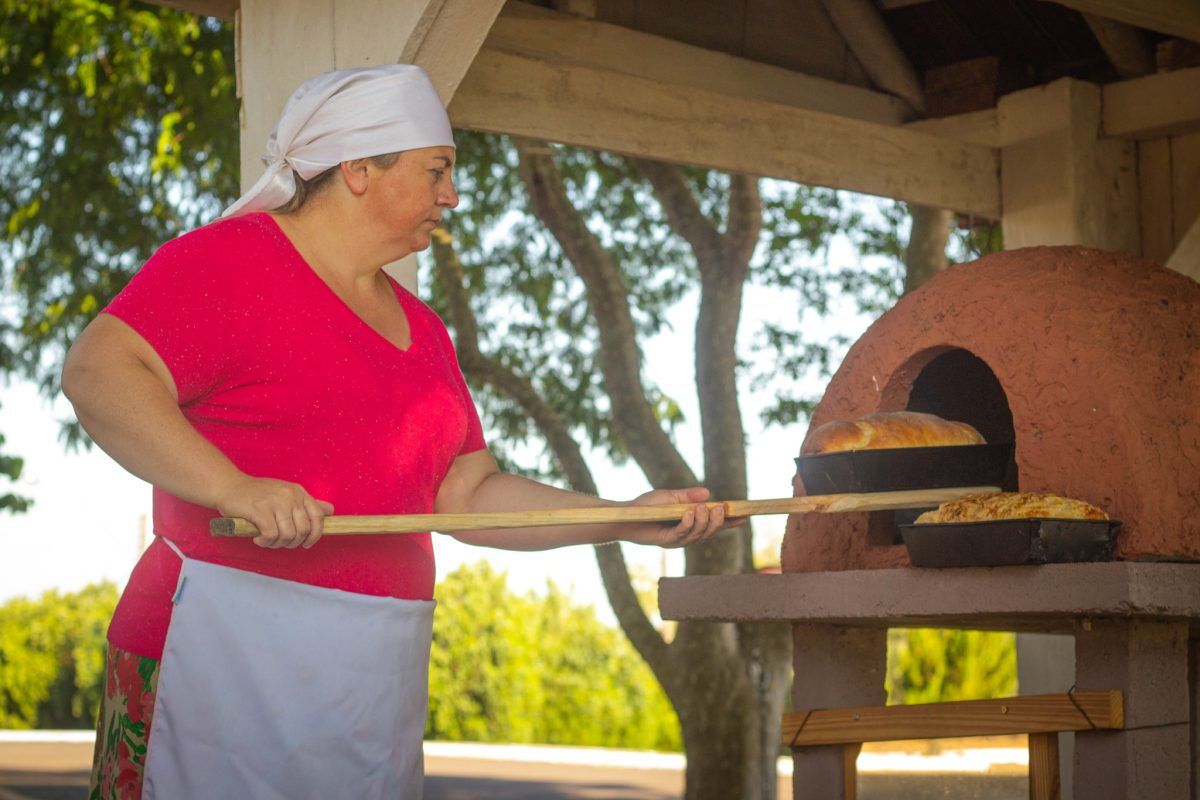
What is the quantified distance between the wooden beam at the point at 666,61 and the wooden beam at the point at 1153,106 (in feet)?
2.49

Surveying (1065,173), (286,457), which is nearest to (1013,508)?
(286,457)

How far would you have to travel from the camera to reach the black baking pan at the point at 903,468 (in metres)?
3.02

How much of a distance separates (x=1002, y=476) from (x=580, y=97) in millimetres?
1892

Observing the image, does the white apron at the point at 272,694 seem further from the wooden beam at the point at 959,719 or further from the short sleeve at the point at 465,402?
the wooden beam at the point at 959,719

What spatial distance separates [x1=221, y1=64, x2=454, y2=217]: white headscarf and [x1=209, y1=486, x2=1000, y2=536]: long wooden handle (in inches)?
22.7

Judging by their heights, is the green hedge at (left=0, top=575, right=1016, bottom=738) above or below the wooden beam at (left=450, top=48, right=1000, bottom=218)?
below

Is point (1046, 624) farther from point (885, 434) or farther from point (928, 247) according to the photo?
point (928, 247)

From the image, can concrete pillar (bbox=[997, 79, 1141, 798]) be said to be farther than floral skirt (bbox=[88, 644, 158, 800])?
Yes

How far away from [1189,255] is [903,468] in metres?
2.09

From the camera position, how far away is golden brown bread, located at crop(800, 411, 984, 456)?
305 cm

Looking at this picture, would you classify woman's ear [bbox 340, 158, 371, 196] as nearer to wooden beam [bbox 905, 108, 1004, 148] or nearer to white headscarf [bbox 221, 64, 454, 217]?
white headscarf [bbox 221, 64, 454, 217]

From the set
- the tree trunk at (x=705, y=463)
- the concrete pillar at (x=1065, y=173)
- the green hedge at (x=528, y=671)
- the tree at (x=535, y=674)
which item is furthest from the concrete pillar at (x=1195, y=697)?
the tree at (x=535, y=674)

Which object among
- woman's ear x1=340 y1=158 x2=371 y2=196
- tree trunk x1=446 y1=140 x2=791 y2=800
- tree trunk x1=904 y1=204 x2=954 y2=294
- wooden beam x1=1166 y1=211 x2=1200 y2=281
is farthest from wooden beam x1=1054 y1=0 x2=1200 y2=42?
tree trunk x1=904 y1=204 x2=954 y2=294

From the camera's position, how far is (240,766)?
83.9 inches
